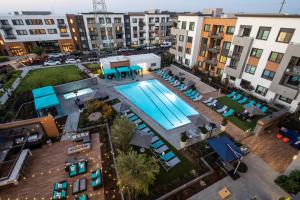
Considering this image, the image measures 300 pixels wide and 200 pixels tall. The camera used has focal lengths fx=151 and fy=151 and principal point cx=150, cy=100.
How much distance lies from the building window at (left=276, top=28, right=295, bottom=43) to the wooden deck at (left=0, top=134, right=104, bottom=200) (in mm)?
31123

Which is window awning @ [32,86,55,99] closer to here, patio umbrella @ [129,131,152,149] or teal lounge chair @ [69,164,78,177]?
teal lounge chair @ [69,164,78,177]

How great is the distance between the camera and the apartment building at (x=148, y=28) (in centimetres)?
6366

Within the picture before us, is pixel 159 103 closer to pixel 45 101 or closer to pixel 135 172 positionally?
pixel 135 172

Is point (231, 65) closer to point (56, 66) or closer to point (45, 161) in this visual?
point (45, 161)

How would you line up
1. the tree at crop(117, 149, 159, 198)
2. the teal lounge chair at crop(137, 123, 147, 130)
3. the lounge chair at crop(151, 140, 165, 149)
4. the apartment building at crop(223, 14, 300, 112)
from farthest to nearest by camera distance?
the apartment building at crop(223, 14, 300, 112), the teal lounge chair at crop(137, 123, 147, 130), the lounge chair at crop(151, 140, 165, 149), the tree at crop(117, 149, 159, 198)

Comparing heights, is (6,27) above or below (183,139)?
above

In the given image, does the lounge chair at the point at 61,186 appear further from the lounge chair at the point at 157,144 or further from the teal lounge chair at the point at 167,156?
the teal lounge chair at the point at 167,156

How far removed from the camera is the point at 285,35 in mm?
22938

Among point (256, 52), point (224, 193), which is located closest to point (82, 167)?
point (224, 193)

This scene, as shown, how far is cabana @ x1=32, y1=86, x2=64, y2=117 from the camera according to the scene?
2284cm

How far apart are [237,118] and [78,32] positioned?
59.7 m

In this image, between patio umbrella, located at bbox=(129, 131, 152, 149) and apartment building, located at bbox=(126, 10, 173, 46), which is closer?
patio umbrella, located at bbox=(129, 131, 152, 149)

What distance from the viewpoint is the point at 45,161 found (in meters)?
17.3

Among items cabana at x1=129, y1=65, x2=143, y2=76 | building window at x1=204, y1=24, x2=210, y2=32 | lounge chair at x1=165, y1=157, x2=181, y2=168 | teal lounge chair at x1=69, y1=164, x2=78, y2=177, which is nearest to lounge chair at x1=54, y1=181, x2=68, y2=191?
teal lounge chair at x1=69, y1=164, x2=78, y2=177
